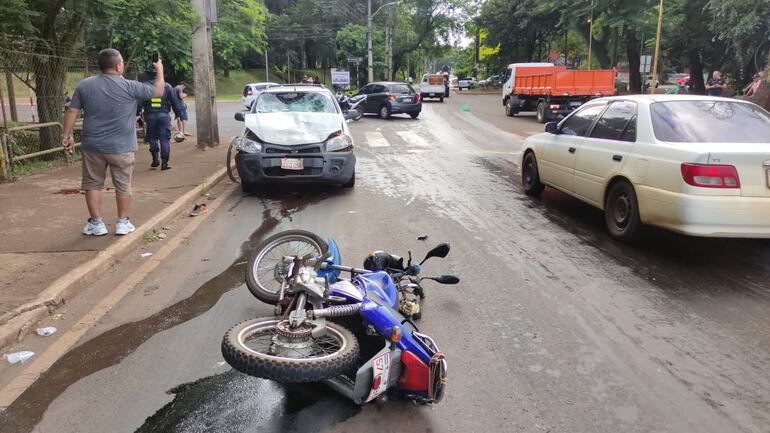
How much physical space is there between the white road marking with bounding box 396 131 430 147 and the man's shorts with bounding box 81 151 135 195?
32.6 feet

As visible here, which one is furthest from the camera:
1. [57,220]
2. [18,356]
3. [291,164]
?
[291,164]

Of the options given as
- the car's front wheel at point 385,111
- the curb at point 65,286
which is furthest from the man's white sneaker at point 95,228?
the car's front wheel at point 385,111

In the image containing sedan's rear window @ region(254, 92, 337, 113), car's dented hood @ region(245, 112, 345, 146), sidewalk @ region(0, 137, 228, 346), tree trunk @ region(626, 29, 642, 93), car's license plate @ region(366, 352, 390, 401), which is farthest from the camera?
tree trunk @ region(626, 29, 642, 93)

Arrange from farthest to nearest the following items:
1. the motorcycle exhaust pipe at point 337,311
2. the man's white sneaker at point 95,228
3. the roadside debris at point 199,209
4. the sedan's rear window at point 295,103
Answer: the sedan's rear window at point 295,103 → the roadside debris at point 199,209 → the man's white sneaker at point 95,228 → the motorcycle exhaust pipe at point 337,311

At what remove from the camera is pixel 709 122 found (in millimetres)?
5863

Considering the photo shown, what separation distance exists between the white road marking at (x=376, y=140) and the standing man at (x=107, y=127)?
9.64 m

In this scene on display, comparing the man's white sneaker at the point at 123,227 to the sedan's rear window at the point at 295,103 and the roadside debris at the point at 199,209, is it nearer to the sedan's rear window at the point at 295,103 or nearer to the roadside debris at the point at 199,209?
the roadside debris at the point at 199,209

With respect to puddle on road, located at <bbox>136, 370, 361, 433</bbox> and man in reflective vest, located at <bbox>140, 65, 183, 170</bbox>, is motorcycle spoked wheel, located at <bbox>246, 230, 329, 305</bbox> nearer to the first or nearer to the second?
puddle on road, located at <bbox>136, 370, 361, 433</bbox>

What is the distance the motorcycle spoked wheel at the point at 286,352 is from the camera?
2.75 m

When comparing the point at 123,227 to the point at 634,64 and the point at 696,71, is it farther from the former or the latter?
the point at 696,71

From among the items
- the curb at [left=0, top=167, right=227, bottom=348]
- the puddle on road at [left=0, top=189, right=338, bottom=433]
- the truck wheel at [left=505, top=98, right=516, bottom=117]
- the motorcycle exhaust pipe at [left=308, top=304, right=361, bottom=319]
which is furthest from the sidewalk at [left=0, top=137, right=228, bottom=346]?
the truck wheel at [left=505, top=98, right=516, bottom=117]

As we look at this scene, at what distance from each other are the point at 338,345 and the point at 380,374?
0.89 feet

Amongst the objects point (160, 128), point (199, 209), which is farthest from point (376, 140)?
point (199, 209)

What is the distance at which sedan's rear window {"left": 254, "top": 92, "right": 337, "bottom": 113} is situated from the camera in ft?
32.0
